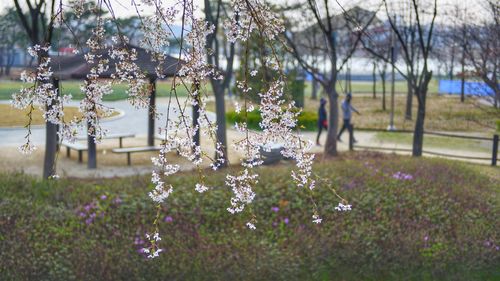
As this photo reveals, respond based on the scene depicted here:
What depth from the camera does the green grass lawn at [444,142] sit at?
42.2ft

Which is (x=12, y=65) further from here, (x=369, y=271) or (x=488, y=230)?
(x=488, y=230)

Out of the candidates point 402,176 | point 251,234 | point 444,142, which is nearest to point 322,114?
point 444,142

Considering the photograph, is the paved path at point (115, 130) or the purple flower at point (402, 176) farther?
the paved path at point (115, 130)

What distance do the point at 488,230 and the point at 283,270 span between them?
206 centimetres

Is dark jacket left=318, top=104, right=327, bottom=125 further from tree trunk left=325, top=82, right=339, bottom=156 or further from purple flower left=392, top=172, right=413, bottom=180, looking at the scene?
purple flower left=392, top=172, right=413, bottom=180

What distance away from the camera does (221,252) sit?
527cm

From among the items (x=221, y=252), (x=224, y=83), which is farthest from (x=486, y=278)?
(x=224, y=83)

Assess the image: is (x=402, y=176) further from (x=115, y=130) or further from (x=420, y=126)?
(x=115, y=130)

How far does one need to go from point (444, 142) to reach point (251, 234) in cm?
920

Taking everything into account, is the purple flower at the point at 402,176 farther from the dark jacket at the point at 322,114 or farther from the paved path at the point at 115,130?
the dark jacket at the point at 322,114

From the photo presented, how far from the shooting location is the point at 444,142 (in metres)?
13.7

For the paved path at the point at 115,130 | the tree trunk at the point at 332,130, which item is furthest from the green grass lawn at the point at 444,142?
the paved path at the point at 115,130

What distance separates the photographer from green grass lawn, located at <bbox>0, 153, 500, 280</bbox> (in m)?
5.11

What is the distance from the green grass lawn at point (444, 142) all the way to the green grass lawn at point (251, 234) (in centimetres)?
654
